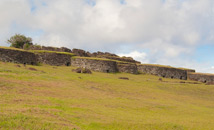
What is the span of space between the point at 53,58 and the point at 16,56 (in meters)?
7.14

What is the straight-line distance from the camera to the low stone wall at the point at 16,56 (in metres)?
31.0

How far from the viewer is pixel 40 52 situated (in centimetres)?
3812

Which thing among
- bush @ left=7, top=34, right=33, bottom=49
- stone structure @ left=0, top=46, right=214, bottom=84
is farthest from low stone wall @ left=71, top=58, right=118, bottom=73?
bush @ left=7, top=34, right=33, bottom=49

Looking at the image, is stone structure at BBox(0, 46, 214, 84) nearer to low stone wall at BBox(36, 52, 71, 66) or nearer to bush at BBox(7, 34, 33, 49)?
low stone wall at BBox(36, 52, 71, 66)

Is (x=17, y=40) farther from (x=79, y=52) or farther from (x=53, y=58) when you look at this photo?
(x=53, y=58)

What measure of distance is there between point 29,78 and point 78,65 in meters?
19.7

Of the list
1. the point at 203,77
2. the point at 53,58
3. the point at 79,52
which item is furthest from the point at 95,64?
the point at 203,77

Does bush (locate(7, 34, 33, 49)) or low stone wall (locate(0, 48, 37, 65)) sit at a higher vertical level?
bush (locate(7, 34, 33, 49))

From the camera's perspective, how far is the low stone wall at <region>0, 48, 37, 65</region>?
31.0 meters

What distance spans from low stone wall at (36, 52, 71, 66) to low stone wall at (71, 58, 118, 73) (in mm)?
1827

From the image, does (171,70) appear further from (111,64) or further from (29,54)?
(29,54)

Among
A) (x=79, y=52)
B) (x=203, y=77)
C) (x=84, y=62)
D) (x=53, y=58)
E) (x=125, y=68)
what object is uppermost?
(x=79, y=52)

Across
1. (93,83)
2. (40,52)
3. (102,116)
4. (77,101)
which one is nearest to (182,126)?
(102,116)

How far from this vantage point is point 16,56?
3225 cm
